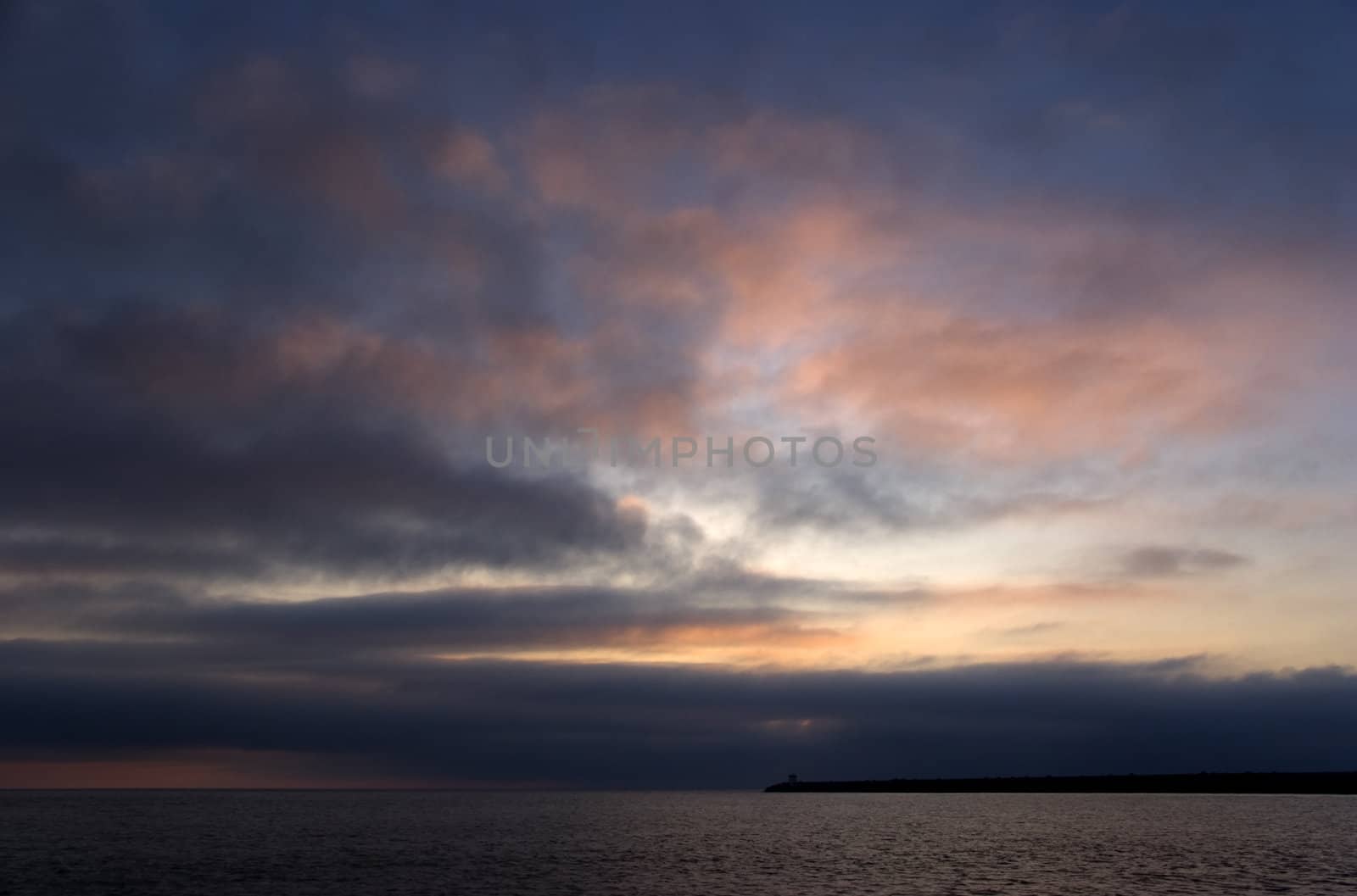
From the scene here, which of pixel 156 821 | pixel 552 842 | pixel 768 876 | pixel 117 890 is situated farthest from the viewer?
pixel 156 821

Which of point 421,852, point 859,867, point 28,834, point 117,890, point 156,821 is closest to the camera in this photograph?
point 117,890

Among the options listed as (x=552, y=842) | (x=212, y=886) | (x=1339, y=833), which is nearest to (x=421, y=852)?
(x=552, y=842)

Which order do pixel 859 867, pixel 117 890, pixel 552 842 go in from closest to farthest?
1. pixel 117 890
2. pixel 859 867
3. pixel 552 842

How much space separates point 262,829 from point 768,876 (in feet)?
345

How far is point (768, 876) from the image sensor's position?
295 ft

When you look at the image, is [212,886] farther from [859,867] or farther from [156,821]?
[156,821]

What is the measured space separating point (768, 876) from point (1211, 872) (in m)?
37.2

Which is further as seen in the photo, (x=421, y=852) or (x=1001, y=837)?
(x=1001, y=837)

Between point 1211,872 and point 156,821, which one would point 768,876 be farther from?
point 156,821

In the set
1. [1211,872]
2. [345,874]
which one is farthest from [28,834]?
[1211,872]

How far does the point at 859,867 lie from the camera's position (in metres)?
98.3

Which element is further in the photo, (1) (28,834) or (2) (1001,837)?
(1) (28,834)

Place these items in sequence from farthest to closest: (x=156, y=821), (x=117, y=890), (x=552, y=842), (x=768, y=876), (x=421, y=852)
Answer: (x=156, y=821), (x=552, y=842), (x=421, y=852), (x=768, y=876), (x=117, y=890)

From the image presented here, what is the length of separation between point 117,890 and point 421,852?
40095 mm
